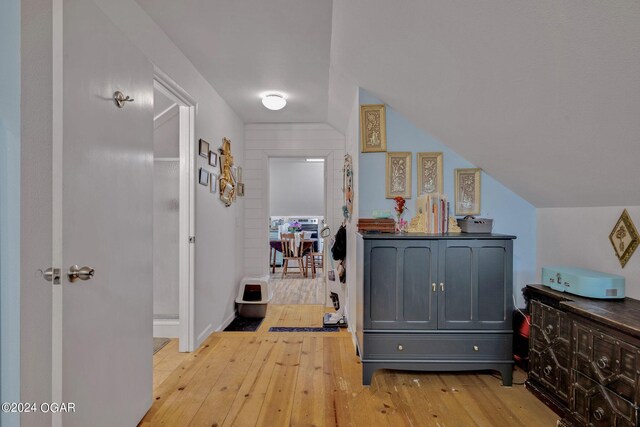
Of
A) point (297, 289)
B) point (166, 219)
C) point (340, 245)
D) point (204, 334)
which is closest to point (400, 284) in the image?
point (340, 245)

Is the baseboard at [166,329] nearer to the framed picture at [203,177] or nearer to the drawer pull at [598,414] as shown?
the framed picture at [203,177]

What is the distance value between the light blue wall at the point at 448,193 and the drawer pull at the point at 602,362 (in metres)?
1.20

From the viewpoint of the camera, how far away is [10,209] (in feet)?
3.39

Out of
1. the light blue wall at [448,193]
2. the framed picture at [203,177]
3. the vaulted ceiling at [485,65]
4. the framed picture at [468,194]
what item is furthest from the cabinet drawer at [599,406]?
the framed picture at [203,177]

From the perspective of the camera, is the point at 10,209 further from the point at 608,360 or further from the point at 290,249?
the point at 290,249

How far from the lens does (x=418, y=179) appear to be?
264cm

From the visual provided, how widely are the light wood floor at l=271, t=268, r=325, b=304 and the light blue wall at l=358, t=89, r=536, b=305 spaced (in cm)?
247

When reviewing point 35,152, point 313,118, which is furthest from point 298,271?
point 35,152

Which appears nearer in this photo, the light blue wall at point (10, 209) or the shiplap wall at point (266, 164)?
the light blue wall at point (10, 209)

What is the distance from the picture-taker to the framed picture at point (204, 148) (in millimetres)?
2896

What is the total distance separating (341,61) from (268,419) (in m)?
2.52

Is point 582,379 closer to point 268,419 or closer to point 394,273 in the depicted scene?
point 394,273

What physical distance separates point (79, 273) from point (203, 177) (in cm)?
178

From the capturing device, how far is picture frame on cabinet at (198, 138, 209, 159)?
9.43 ft
